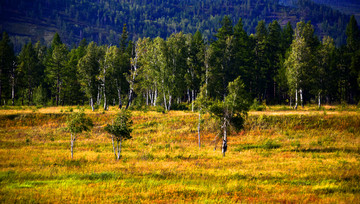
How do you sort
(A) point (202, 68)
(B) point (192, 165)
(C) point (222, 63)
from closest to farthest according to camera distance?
1. (B) point (192, 165)
2. (A) point (202, 68)
3. (C) point (222, 63)

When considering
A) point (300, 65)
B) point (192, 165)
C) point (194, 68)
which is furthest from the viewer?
point (194, 68)

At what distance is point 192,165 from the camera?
19.4 metres

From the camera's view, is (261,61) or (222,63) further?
(261,61)

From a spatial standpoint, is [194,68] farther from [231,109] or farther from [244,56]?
[231,109]

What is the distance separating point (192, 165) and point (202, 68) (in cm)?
2919

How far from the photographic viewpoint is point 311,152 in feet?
81.6

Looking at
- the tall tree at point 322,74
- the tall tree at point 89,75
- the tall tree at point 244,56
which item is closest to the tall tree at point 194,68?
the tall tree at point 244,56

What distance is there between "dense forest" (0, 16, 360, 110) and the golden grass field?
38.1 feet

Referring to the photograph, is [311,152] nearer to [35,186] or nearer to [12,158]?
[35,186]

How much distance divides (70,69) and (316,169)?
58498 millimetres

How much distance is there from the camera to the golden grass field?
1281 cm

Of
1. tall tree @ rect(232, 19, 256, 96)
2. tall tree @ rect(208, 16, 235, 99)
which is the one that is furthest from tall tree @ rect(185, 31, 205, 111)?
tall tree @ rect(232, 19, 256, 96)

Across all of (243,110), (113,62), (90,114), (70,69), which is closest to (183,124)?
(243,110)

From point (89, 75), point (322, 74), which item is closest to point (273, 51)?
point (322, 74)
